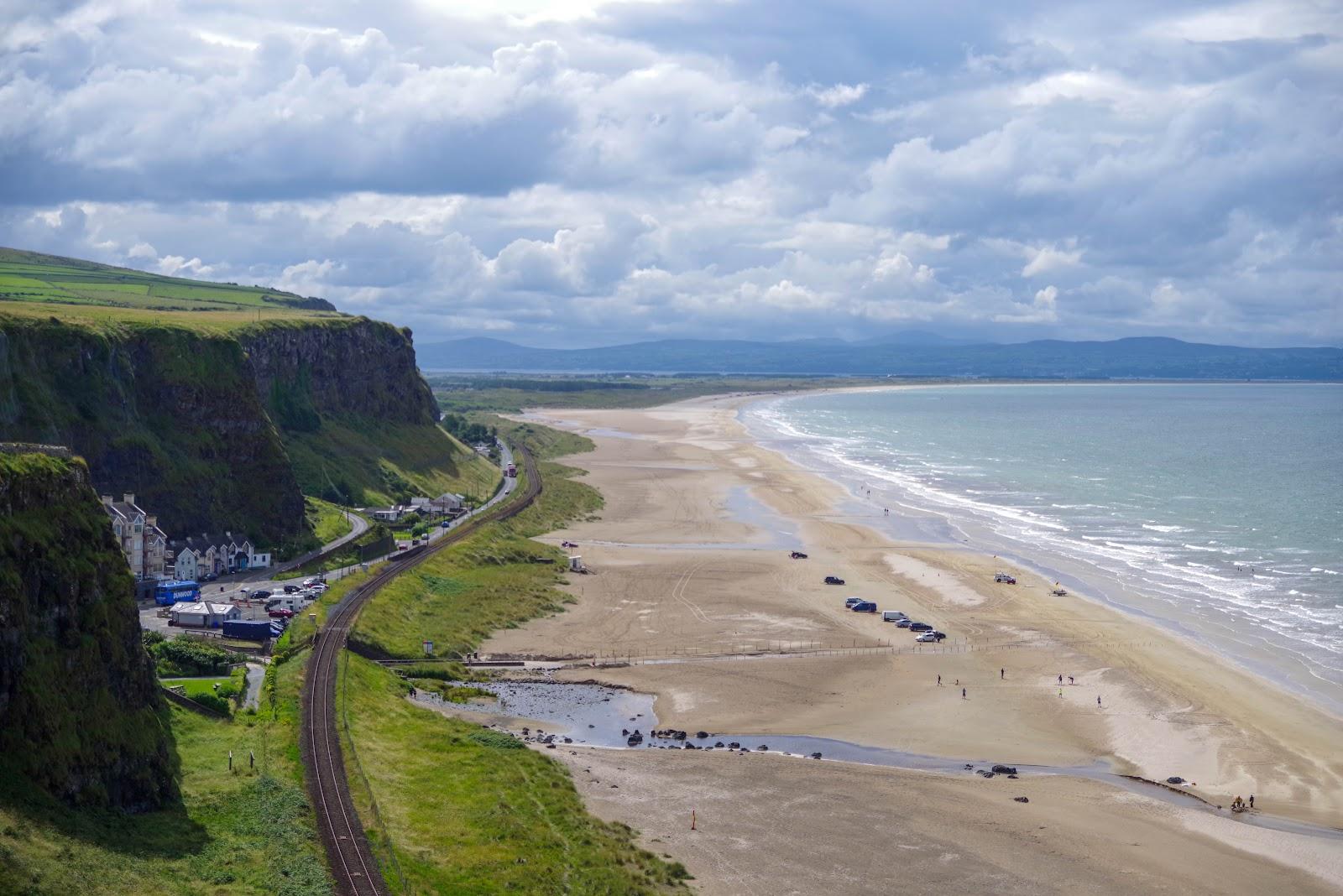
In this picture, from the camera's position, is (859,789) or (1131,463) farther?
(1131,463)

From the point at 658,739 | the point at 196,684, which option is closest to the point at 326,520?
the point at 196,684

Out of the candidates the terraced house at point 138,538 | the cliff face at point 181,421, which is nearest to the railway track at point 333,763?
the terraced house at point 138,538

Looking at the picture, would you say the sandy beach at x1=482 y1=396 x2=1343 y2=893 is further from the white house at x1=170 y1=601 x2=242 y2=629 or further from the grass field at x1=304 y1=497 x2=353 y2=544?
the grass field at x1=304 y1=497 x2=353 y2=544

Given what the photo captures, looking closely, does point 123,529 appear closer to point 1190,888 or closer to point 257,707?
point 257,707

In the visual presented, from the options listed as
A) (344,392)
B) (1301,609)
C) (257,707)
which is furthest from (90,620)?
(344,392)

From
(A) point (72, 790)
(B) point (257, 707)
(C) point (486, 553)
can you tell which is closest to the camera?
(A) point (72, 790)

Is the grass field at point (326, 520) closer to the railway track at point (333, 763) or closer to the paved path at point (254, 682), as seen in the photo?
the railway track at point (333, 763)
